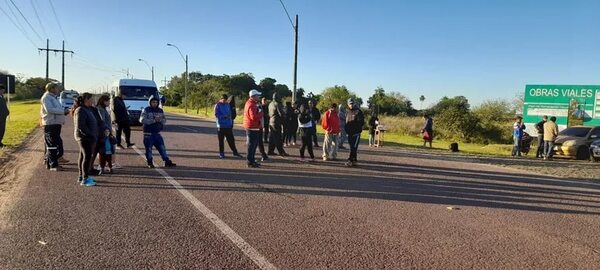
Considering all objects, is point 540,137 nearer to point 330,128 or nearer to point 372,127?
point 372,127

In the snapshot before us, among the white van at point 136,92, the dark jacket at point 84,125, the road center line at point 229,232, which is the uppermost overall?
the white van at point 136,92

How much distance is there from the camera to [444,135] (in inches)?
1410

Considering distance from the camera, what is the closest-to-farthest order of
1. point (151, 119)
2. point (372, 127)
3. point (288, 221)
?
1. point (288, 221)
2. point (151, 119)
3. point (372, 127)

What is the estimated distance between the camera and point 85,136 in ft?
25.6

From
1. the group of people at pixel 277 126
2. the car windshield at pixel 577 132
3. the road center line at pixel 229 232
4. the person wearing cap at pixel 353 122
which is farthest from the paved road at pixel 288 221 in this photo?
the car windshield at pixel 577 132

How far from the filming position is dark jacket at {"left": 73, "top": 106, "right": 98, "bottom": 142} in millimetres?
7756

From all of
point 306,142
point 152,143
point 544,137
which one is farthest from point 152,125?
point 544,137

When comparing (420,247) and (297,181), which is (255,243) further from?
(297,181)

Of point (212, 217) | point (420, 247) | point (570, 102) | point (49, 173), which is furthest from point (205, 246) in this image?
point (570, 102)

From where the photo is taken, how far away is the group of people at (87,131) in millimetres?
7801

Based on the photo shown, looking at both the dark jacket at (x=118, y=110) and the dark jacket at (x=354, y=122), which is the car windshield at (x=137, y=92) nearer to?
the dark jacket at (x=118, y=110)

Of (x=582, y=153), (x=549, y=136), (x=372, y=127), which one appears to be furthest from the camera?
(x=372, y=127)

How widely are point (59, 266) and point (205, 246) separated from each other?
1325mm

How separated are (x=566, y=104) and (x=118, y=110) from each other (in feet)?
75.5
